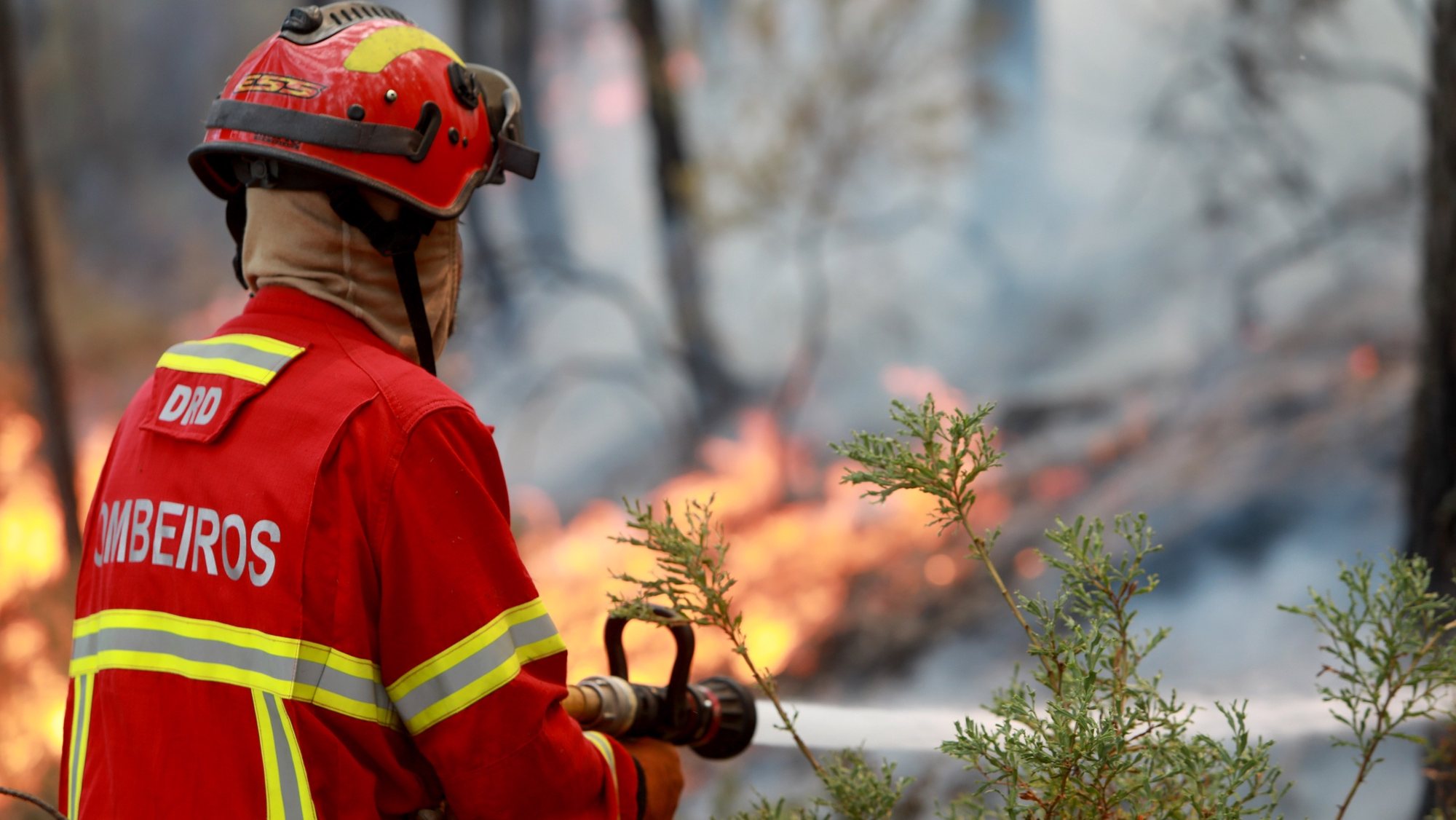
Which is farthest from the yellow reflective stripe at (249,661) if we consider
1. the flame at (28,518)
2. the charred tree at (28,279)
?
the charred tree at (28,279)

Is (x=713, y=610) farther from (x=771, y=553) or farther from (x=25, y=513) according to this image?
(x=25, y=513)

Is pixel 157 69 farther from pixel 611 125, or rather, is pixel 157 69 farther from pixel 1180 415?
pixel 1180 415

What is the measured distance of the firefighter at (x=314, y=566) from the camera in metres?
1.29

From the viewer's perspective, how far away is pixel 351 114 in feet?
4.80

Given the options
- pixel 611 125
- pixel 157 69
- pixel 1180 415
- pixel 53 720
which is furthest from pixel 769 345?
pixel 157 69

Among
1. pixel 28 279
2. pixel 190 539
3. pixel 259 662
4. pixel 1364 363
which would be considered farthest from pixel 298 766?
pixel 28 279

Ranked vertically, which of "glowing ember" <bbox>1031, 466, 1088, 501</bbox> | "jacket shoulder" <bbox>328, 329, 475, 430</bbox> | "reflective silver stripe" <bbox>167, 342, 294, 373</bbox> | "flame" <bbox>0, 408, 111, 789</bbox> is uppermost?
"flame" <bbox>0, 408, 111, 789</bbox>

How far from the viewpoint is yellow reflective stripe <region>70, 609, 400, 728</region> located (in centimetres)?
127

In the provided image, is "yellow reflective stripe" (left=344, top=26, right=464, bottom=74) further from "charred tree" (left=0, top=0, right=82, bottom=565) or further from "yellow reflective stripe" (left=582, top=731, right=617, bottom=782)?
"charred tree" (left=0, top=0, right=82, bottom=565)

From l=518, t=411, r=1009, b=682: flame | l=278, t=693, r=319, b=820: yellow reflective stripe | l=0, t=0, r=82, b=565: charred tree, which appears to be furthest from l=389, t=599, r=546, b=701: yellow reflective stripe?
l=0, t=0, r=82, b=565: charred tree

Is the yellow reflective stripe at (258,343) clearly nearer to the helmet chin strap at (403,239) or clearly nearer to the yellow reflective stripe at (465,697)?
the helmet chin strap at (403,239)

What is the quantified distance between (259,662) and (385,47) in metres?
0.77

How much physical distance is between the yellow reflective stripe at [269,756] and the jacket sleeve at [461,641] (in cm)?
13

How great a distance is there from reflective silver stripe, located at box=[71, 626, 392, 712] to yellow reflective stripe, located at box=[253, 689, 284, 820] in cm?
3
